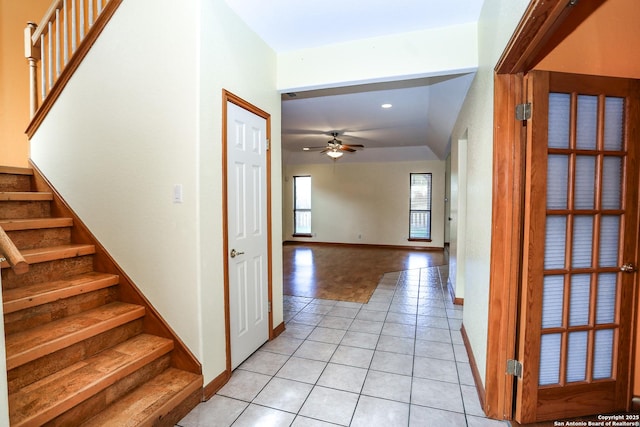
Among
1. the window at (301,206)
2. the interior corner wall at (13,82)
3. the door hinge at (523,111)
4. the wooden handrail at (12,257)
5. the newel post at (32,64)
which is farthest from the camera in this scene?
the window at (301,206)

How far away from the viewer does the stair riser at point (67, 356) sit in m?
1.55

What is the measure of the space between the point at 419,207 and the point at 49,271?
7.66m

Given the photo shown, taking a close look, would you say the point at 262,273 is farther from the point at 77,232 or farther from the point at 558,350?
the point at 558,350

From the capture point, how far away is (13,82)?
3.54 m

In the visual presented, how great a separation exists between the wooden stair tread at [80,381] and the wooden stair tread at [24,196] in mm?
1397

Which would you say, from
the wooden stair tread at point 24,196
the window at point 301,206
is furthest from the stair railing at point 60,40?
the window at point 301,206

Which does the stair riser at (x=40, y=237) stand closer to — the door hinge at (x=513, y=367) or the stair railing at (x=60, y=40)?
the stair railing at (x=60, y=40)

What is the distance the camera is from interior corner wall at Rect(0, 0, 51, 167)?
3.47 m

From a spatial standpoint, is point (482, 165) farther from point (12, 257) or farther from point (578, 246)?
point (12, 257)

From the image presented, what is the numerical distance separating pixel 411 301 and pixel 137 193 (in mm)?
3342

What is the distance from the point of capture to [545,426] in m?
1.77

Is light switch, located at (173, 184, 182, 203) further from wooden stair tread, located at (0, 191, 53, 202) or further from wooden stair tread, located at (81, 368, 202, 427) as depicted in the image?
wooden stair tread, located at (0, 191, 53, 202)

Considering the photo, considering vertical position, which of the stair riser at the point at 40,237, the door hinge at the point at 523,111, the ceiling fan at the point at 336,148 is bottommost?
the stair riser at the point at 40,237

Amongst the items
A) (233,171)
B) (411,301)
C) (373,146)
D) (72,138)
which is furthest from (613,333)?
(373,146)
